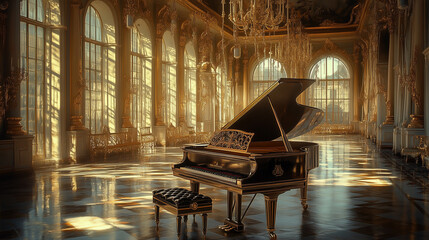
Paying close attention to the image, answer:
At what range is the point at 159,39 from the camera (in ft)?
51.8

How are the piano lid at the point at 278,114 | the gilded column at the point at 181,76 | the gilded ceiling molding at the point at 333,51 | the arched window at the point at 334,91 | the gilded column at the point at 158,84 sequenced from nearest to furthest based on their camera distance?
the piano lid at the point at 278,114 < the gilded column at the point at 158,84 < the gilded column at the point at 181,76 < the gilded ceiling molding at the point at 333,51 < the arched window at the point at 334,91

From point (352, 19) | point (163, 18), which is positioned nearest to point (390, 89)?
point (163, 18)

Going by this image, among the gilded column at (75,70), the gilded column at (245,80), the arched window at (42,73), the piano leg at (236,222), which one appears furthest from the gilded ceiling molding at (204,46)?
the piano leg at (236,222)

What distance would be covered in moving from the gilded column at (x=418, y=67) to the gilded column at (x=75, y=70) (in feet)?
27.1

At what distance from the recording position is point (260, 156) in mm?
3961

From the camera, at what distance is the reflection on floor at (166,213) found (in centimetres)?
433

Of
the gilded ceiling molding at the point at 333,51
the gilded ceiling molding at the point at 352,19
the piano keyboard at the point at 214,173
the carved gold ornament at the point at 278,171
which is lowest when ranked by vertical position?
the piano keyboard at the point at 214,173

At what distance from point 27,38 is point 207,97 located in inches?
448

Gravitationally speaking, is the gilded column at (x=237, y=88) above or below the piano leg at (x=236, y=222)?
above

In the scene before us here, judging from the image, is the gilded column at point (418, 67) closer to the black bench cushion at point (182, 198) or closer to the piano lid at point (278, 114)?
the piano lid at point (278, 114)

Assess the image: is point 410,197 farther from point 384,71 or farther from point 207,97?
point 207,97

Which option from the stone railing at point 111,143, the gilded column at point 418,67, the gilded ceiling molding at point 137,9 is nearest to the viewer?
the gilded column at point 418,67

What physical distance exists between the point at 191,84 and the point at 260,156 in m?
16.1

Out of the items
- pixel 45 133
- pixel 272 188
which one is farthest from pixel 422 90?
pixel 45 133
